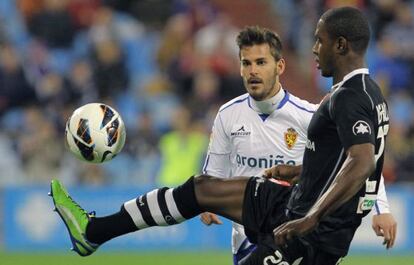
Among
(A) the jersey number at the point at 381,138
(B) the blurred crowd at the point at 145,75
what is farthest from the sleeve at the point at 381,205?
(B) the blurred crowd at the point at 145,75

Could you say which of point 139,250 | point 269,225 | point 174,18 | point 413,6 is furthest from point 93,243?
point 413,6

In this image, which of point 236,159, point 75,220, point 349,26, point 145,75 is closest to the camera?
point 349,26

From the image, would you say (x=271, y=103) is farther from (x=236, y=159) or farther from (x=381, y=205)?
(x=381, y=205)

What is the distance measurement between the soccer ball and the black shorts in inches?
44.6

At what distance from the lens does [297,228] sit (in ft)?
18.9

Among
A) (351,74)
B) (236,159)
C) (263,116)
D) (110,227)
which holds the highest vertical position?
(263,116)

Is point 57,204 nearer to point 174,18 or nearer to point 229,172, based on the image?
point 229,172

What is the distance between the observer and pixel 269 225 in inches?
258

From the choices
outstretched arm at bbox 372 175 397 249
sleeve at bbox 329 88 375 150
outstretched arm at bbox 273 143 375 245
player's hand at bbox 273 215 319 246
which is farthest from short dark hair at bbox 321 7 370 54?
outstretched arm at bbox 372 175 397 249

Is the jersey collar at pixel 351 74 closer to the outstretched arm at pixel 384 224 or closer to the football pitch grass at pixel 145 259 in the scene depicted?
the outstretched arm at pixel 384 224

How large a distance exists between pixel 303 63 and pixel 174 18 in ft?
7.16

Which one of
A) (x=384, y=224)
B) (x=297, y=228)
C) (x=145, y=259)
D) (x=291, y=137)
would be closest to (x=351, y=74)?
(x=297, y=228)

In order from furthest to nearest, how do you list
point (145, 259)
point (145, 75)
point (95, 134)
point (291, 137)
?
1. point (145, 75)
2. point (145, 259)
3. point (291, 137)
4. point (95, 134)

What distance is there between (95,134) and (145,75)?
8.82 metres
